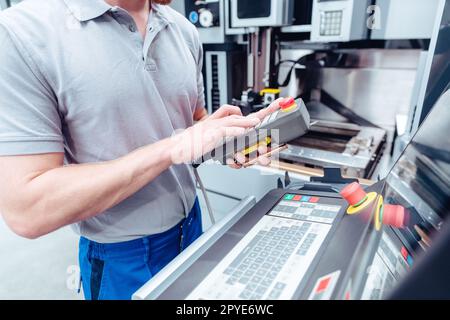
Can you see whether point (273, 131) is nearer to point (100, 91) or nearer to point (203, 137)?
point (203, 137)

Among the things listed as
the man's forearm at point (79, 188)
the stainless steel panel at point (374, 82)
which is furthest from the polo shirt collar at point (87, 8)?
the stainless steel panel at point (374, 82)

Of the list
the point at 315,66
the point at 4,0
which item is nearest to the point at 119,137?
the point at 315,66

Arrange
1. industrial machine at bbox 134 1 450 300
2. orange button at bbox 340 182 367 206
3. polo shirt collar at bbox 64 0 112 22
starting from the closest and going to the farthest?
industrial machine at bbox 134 1 450 300, orange button at bbox 340 182 367 206, polo shirt collar at bbox 64 0 112 22

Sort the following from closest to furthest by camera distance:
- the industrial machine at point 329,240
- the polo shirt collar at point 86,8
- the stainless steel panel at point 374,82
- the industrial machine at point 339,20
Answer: the industrial machine at point 329,240 < the polo shirt collar at point 86,8 < the industrial machine at point 339,20 < the stainless steel panel at point 374,82

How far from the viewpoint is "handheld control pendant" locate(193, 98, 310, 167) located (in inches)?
24.4

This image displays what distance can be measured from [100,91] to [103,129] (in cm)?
7

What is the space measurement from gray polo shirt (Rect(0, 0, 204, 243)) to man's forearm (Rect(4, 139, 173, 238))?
6 centimetres

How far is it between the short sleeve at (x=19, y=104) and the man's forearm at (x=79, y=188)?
5 cm

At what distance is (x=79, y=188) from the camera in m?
0.54

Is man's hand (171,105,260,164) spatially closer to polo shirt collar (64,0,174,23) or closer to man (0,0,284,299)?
man (0,0,284,299)

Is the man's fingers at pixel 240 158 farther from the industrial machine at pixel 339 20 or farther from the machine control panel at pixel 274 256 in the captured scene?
the industrial machine at pixel 339 20

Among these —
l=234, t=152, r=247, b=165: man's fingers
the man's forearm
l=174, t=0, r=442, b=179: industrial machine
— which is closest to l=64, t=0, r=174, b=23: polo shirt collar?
the man's forearm

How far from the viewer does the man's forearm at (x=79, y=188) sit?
520 mm
